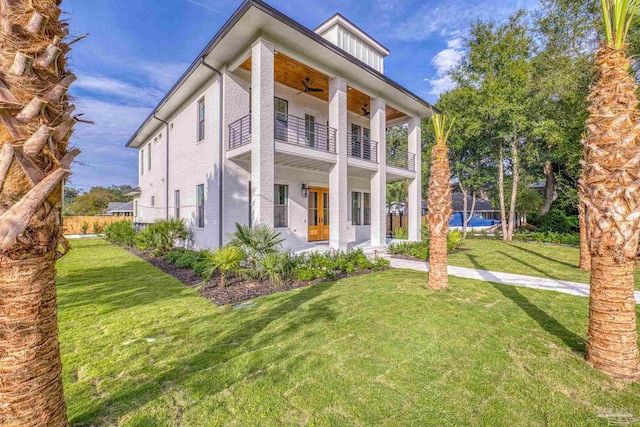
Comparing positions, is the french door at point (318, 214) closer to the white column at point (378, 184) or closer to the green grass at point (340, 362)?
the white column at point (378, 184)

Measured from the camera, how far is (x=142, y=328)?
456 cm

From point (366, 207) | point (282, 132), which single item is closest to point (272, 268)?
point (282, 132)

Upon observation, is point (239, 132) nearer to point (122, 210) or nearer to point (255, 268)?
point (255, 268)

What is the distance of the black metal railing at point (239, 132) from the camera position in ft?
32.1

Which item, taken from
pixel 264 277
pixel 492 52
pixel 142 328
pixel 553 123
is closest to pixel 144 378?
pixel 142 328

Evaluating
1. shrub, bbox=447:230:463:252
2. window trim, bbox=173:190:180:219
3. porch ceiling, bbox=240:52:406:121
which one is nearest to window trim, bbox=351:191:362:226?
porch ceiling, bbox=240:52:406:121

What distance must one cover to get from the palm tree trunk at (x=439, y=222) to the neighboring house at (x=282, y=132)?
190 inches

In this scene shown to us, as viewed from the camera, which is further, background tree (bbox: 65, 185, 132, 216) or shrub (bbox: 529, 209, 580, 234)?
background tree (bbox: 65, 185, 132, 216)

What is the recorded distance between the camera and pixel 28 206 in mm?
1514

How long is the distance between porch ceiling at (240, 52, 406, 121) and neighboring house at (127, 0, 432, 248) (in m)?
0.04

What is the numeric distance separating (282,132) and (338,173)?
2956mm

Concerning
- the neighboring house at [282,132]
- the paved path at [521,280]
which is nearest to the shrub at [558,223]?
the neighboring house at [282,132]

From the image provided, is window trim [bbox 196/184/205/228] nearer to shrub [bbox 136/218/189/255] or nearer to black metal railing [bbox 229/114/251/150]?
shrub [bbox 136/218/189/255]

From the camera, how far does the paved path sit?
21.1ft
